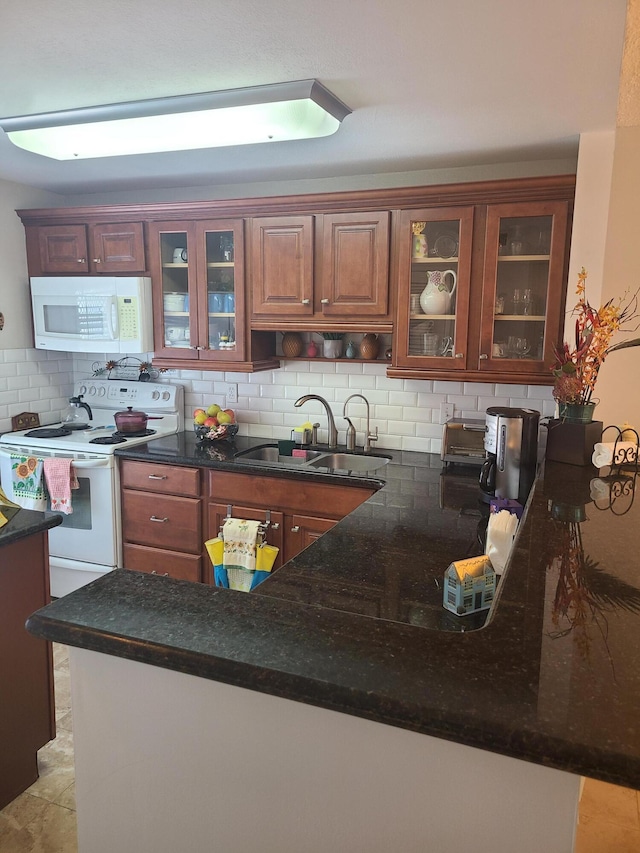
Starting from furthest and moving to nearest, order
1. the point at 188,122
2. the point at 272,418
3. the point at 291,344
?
1. the point at 272,418
2. the point at 291,344
3. the point at 188,122

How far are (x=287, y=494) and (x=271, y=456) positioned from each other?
0.57m

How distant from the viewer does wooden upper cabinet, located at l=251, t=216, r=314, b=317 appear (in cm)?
324

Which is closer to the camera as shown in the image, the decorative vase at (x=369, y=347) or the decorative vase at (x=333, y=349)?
the decorative vase at (x=369, y=347)

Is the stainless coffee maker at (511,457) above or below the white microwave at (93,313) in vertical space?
below

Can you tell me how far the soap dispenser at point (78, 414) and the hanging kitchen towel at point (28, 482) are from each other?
544 millimetres

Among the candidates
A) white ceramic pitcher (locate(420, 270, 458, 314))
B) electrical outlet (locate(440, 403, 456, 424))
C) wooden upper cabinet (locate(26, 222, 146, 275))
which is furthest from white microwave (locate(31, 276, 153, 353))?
electrical outlet (locate(440, 403, 456, 424))

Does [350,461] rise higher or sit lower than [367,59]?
lower

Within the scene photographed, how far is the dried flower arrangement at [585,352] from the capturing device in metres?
2.38

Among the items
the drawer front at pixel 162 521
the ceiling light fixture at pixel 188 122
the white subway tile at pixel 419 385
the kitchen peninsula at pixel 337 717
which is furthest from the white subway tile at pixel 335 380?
the kitchen peninsula at pixel 337 717

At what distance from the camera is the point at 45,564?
2242mm

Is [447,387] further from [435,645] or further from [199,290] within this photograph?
[435,645]

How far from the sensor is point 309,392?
12.2ft

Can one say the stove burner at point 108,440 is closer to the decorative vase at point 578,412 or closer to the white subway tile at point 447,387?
the white subway tile at point 447,387

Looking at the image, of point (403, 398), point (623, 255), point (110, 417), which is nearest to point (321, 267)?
point (403, 398)
